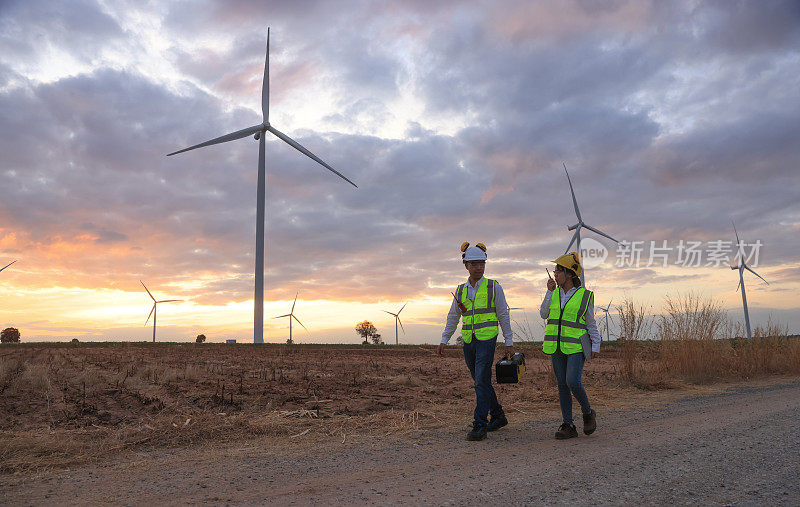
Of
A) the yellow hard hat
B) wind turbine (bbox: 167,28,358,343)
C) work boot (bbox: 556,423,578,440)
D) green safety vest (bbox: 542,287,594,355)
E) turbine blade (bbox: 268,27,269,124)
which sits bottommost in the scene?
work boot (bbox: 556,423,578,440)

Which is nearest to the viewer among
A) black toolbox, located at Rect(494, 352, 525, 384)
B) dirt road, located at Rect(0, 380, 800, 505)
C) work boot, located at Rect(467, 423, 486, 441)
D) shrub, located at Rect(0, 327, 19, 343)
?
dirt road, located at Rect(0, 380, 800, 505)

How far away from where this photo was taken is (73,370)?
1458cm

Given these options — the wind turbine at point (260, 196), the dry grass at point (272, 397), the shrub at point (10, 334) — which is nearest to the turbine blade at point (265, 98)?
the wind turbine at point (260, 196)

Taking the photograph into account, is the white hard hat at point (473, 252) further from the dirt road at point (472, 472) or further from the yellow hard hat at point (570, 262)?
the dirt road at point (472, 472)

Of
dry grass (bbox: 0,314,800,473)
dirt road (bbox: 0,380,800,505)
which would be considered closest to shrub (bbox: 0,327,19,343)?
dry grass (bbox: 0,314,800,473)

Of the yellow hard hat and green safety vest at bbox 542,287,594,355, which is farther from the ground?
the yellow hard hat

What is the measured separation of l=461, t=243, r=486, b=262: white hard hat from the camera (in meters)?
8.05

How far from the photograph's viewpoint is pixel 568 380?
24.8 feet

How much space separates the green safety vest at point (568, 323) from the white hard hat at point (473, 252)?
1.12 meters

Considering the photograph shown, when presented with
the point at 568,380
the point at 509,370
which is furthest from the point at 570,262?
the point at 509,370

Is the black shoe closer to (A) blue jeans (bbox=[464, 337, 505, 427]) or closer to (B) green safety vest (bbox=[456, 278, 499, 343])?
(A) blue jeans (bbox=[464, 337, 505, 427])

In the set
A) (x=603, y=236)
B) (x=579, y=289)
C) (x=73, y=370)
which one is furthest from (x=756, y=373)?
(x=603, y=236)

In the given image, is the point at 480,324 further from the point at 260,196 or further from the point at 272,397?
the point at 260,196

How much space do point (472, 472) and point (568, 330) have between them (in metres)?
2.59
